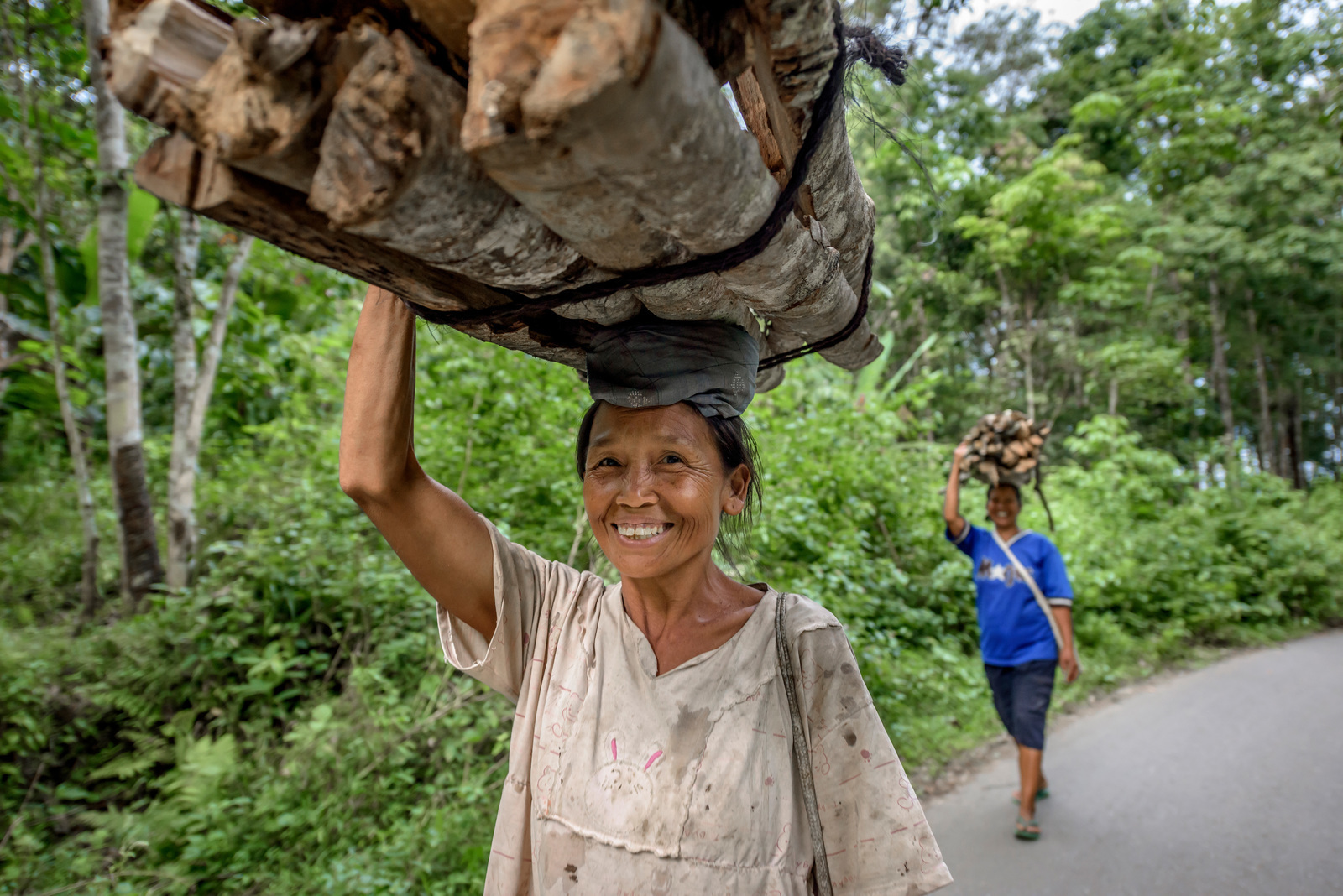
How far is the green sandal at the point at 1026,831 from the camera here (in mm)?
3730

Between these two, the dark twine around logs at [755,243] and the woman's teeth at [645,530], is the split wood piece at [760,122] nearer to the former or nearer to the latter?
the dark twine around logs at [755,243]

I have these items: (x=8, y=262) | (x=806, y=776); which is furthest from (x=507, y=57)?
(x=8, y=262)

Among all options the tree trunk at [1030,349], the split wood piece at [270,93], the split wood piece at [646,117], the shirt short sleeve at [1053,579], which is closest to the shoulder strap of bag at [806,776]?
the split wood piece at [646,117]

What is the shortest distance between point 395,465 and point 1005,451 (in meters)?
3.78

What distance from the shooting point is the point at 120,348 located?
4625 millimetres

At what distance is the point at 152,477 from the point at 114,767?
3.68 m

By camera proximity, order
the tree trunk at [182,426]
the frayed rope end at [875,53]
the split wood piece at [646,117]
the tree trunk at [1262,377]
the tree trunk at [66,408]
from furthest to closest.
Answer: the tree trunk at [1262,377]
the tree trunk at [182,426]
the tree trunk at [66,408]
the frayed rope end at [875,53]
the split wood piece at [646,117]

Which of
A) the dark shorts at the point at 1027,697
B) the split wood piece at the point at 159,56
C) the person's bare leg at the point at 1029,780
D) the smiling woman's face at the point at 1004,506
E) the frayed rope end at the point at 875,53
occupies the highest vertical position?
the frayed rope end at the point at 875,53

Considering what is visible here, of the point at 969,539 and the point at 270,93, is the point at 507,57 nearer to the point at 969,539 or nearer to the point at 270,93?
the point at 270,93

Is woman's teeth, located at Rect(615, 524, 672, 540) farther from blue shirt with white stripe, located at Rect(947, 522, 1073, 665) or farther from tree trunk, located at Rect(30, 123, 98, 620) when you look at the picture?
tree trunk, located at Rect(30, 123, 98, 620)

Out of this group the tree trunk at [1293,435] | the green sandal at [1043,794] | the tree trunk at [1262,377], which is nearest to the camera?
the green sandal at [1043,794]

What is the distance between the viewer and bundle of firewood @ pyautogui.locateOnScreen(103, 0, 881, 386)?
67cm

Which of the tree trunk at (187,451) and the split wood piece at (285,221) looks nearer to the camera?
the split wood piece at (285,221)

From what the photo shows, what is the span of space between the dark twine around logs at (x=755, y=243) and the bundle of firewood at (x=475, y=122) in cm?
2
